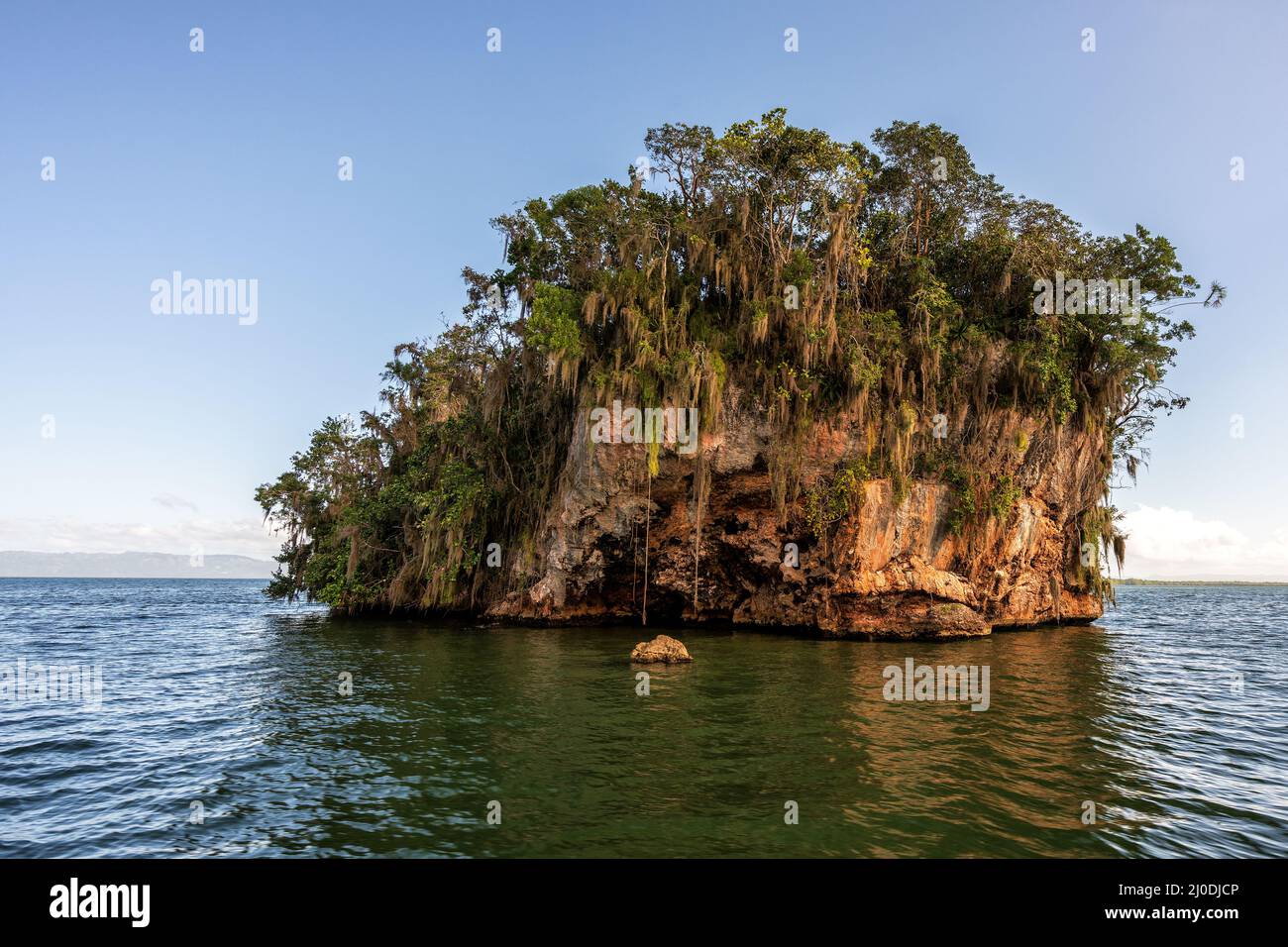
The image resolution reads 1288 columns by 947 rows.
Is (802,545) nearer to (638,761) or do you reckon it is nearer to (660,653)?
(660,653)

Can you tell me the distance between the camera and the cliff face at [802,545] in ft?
71.4

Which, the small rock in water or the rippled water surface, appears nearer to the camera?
the rippled water surface

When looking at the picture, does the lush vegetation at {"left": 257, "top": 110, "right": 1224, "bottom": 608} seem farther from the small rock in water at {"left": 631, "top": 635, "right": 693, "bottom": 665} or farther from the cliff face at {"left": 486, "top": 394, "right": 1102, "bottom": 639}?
the small rock in water at {"left": 631, "top": 635, "right": 693, "bottom": 665}

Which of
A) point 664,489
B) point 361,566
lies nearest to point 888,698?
point 664,489

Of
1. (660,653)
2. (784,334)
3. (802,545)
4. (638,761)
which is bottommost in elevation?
(660,653)

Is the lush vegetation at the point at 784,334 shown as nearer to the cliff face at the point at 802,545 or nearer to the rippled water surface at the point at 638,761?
the cliff face at the point at 802,545

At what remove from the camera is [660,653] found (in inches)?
656

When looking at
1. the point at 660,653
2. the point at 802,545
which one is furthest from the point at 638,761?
the point at 802,545

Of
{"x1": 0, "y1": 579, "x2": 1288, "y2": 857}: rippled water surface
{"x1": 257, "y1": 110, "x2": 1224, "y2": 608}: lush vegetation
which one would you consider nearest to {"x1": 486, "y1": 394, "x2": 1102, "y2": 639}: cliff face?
{"x1": 257, "y1": 110, "x2": 1224, "y2": 608}: lush vegetation

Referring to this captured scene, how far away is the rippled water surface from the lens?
6.50 metres

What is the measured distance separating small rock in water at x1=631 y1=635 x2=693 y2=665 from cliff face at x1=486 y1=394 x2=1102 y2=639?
6.19m

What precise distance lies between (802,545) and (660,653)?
843cm
